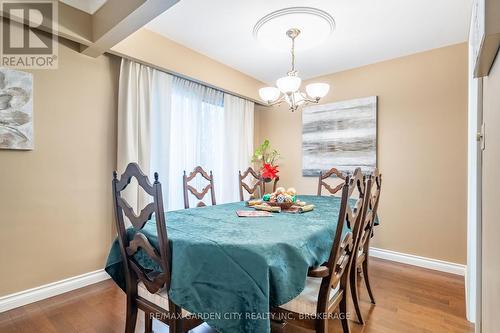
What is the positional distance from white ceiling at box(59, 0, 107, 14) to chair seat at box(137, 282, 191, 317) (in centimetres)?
225

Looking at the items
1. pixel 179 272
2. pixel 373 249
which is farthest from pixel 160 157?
pixel 373 249

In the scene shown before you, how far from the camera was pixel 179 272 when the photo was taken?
1.16 meters

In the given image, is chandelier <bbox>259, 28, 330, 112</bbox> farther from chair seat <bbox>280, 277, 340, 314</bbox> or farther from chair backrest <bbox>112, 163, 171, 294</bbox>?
chair seat <bbox>280, 277, 340, 314</bbox>

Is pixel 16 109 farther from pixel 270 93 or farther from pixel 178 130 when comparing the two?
pixel 270 93

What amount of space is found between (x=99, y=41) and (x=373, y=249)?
3.79 meters

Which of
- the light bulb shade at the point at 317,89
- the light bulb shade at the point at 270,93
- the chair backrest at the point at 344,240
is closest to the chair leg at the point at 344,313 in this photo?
the chair backrest at the point at 344,240

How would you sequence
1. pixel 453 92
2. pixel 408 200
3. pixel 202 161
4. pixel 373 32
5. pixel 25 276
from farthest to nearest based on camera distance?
pixel 202 161 → pixel 408 200 → pixel 453 92 → pixel 373 32 → pixel 25 276

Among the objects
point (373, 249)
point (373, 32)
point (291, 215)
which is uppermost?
point (373, 32)

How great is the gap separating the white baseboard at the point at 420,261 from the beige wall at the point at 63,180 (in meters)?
3.22

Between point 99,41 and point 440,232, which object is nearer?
point 99,41

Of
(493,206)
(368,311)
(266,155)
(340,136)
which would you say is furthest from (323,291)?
(266,155)

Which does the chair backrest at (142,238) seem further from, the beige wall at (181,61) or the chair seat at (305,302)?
the beige wall at (181,61)

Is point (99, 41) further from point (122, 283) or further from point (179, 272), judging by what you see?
point (179, 272)

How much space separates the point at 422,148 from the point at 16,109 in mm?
4070
